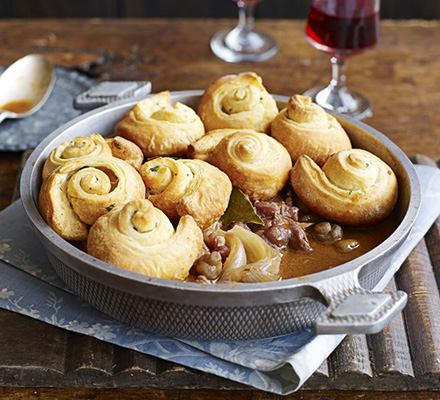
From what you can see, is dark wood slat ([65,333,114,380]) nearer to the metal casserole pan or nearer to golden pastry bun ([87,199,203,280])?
the metal casserole pan

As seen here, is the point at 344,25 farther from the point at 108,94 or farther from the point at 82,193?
the point at 82,193

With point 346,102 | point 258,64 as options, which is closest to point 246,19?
point 258,64

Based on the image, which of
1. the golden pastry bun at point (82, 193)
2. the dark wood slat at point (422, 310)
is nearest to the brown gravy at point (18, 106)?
the golden pastry bun at point (82, 193)

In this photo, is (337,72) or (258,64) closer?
(337,72)

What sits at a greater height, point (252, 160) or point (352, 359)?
point (252, 160)

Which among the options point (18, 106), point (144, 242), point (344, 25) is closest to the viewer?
point (144, 242)

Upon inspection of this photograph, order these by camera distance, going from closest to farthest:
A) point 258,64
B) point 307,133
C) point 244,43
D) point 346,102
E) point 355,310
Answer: point 355,310, point 307,133, point 346,102, point 258,64, point 244,43
